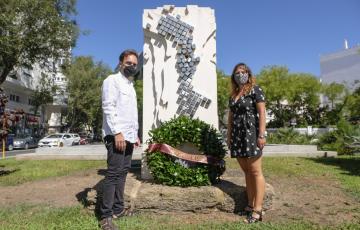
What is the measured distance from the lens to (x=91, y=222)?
458 centimetres

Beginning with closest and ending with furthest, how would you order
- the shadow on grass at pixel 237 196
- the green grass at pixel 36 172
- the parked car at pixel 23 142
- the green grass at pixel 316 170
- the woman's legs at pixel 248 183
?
the woman's legs at pixel 248 183 → the shadow on grass at pixel 237 196 → the green grass at pixel 316 170 → the green grass at pixel 36 172 → the parked car at pixel 23 142

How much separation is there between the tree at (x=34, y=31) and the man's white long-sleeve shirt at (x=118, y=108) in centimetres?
2152

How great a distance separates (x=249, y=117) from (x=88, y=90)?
4072 centimetres

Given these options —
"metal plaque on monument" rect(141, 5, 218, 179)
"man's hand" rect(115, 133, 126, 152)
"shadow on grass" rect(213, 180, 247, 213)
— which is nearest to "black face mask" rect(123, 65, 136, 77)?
"man's hand" rect(115, 133, 126, 152)

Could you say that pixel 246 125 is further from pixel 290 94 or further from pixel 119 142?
pixel 290 94

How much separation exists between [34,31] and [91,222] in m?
23.1

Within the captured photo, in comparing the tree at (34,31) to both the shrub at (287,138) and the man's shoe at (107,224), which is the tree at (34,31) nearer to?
the shrub at (287,138)

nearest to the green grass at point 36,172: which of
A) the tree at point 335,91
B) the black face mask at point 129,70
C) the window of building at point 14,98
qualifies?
the black face mask at point 129,70

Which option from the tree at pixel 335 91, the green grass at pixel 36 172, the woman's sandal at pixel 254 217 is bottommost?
the woman's sandal at pixel 254 217

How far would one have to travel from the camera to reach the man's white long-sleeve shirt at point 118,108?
4.46 m

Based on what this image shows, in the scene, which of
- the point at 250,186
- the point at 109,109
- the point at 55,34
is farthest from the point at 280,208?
the point at 55,34

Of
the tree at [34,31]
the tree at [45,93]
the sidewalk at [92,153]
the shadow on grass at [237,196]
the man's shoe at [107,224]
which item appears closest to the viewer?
the man's shoe at [107,224]

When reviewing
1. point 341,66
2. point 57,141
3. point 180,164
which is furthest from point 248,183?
point 341,66

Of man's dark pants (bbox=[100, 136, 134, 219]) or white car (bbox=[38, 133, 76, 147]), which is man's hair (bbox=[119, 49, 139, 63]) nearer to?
man's dark pants (bbox=[100, 136, 134, 219])
